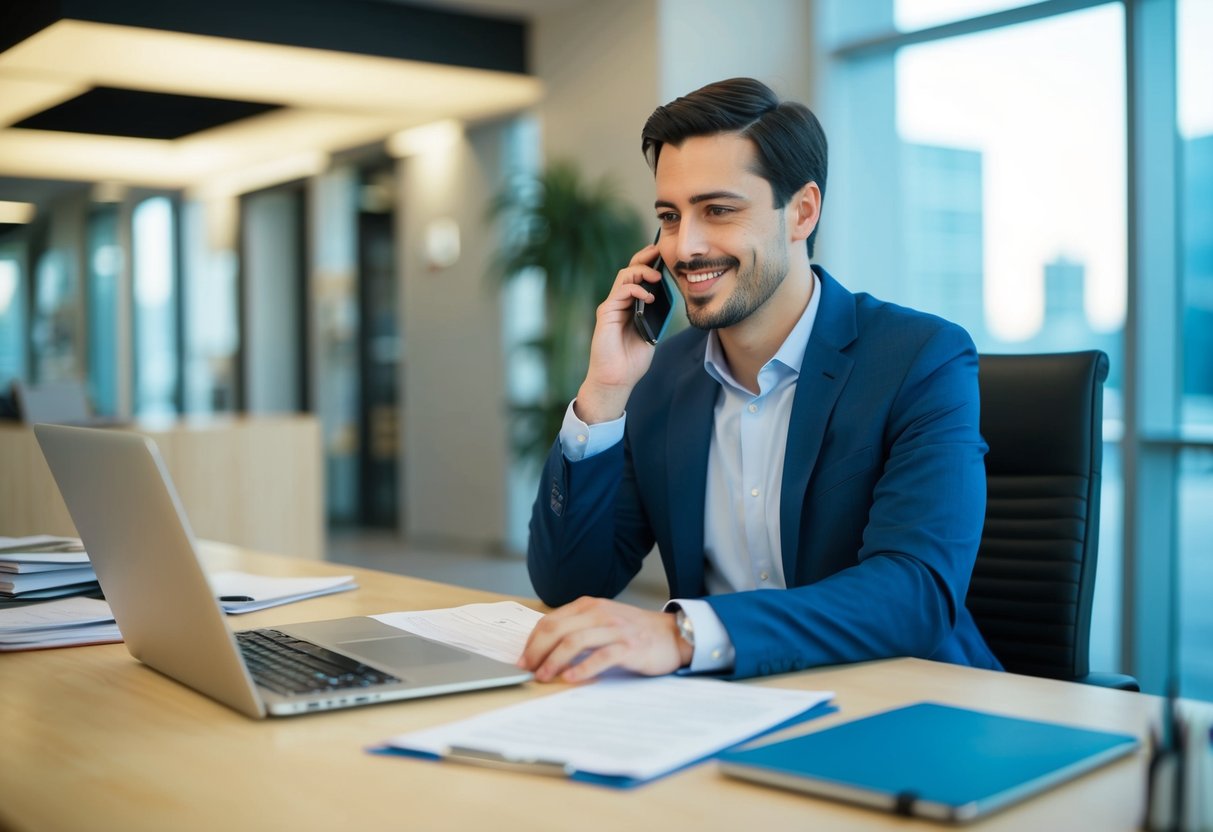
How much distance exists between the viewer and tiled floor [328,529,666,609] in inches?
256

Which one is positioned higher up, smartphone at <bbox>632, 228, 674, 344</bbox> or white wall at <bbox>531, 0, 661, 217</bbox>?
white wall at <bbox>531, 0, 661, 217</bbox>

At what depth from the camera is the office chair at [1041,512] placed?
190cm

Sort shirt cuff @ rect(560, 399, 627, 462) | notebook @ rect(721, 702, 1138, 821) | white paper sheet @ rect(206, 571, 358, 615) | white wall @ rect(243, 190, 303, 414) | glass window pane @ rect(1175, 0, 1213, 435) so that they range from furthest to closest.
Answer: white wall @ rect(243, 190, 303, 414) < glass window pane @ rect(1175, 0, 1213, 435) < shirt cuff @ rect(560, 399, 627, 462) < white paper sheet @ rect(206, 571, 358, 615) < notebook @ rect(721, 702, 1138, 821)

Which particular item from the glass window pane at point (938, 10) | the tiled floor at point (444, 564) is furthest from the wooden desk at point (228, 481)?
the glass window pane at point (938, 10)

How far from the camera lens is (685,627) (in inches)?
49.9

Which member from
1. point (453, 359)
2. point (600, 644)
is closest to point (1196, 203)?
point (600, 644)

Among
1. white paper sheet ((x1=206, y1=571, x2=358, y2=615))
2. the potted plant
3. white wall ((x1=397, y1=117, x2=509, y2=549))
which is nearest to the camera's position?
white paper sheet ((x1=206, y1=571, x2=358, y2=615))

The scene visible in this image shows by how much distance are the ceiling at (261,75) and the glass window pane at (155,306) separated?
1.85 metres

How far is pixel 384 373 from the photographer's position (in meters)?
9.45

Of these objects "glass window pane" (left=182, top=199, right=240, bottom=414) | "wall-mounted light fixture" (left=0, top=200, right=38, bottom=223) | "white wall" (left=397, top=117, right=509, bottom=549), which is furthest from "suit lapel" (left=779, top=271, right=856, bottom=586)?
"wall-mounted light fixture" (left=0, top=200, right=38, bottom=223)

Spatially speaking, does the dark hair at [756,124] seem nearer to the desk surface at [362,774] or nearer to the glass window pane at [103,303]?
the desk surface at [362,774]

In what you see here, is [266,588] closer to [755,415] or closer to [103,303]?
[755,415]

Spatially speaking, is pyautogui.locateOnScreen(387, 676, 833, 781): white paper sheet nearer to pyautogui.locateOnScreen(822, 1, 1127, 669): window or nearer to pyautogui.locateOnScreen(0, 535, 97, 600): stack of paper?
pyautogui.locateOnScreen(0, 535, 97, 600): stack of paper

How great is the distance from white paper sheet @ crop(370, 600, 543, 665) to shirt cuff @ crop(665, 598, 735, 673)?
0.20 metres
